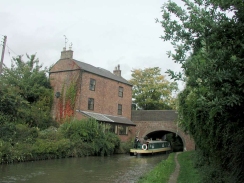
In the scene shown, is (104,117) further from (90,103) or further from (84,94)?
(84,94)

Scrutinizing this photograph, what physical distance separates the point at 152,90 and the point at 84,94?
2019 centimetres

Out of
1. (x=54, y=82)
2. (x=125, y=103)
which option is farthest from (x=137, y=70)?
→ (x=54, y=82)

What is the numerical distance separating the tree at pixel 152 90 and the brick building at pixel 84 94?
42.9ft

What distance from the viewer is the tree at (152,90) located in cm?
4538

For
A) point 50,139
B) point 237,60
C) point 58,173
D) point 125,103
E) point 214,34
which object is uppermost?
point 125,103

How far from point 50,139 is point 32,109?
20.5 feet

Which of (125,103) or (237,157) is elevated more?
(125,103)

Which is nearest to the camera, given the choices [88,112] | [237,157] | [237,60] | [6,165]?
[237,60]

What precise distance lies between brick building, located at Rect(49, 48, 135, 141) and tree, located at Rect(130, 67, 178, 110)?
42.9 feet

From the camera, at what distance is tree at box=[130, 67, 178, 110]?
4538cm

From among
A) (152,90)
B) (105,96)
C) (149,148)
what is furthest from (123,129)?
(152,90)

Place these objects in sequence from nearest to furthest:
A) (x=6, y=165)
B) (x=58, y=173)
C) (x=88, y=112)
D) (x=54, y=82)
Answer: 1. (x=58, y=173)
2. (x=6, y=165)
3. (x=88, y=112)
4. (x=54, y=82)

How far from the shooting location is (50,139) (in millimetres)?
20578

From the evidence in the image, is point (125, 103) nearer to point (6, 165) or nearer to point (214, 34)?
point (6, 165)
